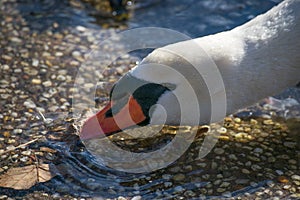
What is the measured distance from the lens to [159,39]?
6355mm

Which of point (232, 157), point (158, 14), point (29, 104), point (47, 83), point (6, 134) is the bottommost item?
point (232, 157)

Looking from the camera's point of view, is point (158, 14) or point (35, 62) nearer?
point (35, 62)

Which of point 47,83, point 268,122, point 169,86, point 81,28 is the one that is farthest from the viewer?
point 81,28

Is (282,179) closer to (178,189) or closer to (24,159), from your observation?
(178,189)

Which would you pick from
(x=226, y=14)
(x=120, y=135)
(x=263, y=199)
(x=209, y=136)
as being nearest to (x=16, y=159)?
(x=120, y=135)

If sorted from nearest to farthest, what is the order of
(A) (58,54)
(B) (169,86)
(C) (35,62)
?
(B) (169,86), (C) (35,62), (A) (58,54)

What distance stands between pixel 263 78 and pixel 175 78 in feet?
2.58

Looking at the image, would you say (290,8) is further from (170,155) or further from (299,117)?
(170,155)

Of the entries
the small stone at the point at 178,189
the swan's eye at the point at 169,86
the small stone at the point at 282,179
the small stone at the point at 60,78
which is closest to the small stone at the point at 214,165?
the small stone at the point at 178,189

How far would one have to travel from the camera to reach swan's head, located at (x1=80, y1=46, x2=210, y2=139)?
169 inches

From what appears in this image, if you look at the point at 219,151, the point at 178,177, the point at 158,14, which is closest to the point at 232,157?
the point at 219,151

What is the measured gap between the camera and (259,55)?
4.70 m

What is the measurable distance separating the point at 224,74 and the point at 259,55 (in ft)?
1.13

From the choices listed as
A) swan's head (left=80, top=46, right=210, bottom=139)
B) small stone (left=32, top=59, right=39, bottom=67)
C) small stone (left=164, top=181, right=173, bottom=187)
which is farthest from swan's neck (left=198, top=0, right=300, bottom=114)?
small stone (left=32, top=59, right=39, bottom=67)
